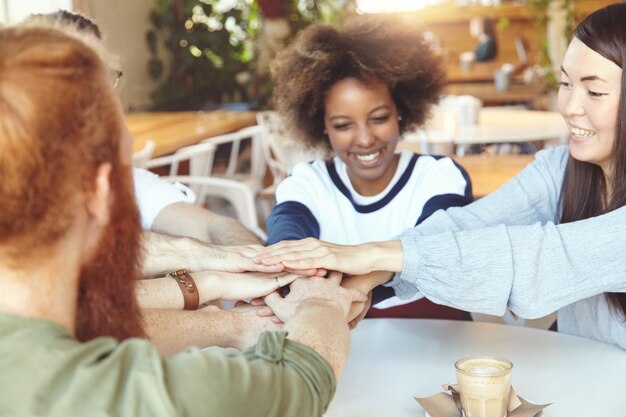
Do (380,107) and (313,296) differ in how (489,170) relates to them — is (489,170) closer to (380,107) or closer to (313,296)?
(380,107)

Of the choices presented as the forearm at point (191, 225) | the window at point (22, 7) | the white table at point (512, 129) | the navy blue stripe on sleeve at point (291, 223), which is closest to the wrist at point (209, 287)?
the navy blue stripe on sleeve at point (291, 223)

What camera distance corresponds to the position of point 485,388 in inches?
49.1

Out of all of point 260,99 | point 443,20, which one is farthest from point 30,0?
point 443,20

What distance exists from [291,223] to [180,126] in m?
3.91

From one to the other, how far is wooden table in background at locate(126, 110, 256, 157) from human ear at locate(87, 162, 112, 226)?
3.59 meters

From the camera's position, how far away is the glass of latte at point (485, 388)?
4.09 feet

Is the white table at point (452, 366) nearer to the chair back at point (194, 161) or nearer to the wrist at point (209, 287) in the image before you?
the wrist at point (209, 287)

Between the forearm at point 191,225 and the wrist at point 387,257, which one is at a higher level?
the wrist at point 387,257

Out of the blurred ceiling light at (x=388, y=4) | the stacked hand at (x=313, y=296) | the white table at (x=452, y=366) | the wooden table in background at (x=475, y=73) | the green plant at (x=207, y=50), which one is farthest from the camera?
the wooden table in background at (x=475, y=73)

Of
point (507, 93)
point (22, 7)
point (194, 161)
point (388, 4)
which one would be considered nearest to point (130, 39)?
point (22, 7)

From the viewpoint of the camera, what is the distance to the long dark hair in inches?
65.6

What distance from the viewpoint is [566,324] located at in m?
1.83

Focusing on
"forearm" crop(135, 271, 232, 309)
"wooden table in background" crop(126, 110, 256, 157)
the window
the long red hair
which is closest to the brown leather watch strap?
"forearm" crop(135, 271, 232, 309)

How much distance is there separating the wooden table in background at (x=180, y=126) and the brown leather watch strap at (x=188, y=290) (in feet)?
8.79
